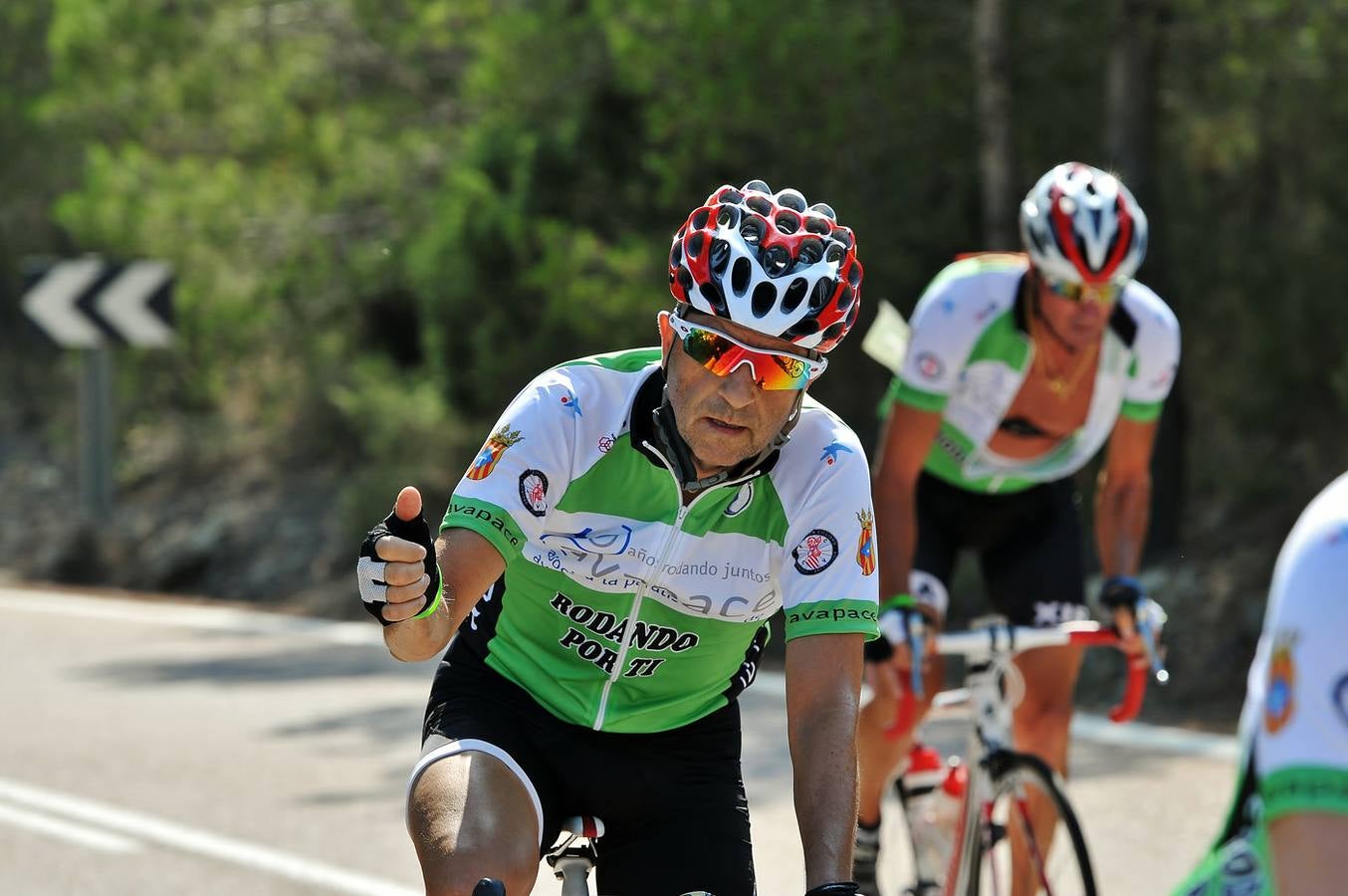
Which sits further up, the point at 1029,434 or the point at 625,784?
the point at 1029,434

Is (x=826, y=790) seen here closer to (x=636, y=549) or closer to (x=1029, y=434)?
(x=636, y=549)

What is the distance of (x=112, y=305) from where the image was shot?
16047 mm

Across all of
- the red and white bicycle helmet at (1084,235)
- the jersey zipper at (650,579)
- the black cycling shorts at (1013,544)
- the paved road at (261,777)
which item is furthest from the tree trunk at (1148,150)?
the jersey zipper at (650,579)

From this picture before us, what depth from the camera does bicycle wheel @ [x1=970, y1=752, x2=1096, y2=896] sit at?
4.90m

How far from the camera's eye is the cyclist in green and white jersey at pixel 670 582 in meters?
3.53

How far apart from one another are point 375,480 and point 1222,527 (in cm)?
654

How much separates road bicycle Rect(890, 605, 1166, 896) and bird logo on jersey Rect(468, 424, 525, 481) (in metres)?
1.59

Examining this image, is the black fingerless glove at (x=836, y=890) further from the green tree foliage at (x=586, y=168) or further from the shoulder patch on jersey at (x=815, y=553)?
the green tree foliage at (x=586, y=168)

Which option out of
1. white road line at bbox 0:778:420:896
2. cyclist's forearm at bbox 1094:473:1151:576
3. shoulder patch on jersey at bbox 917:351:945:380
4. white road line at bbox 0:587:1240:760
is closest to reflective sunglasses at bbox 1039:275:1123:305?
shoulder patch on jersey at bbox 917:351:945:380

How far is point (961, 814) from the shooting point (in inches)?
205

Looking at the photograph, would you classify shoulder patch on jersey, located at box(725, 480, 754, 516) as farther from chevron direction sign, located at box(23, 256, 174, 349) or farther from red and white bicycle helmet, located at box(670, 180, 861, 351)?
chevron direction sign, located at box(23, 256, 174, 349)

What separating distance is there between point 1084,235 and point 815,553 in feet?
5.80

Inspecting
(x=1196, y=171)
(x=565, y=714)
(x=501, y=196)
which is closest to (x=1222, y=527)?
(x=1196, y=171)

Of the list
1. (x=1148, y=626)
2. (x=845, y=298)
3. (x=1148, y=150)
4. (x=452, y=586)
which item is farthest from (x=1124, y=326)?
(x=1148, y=150)
